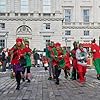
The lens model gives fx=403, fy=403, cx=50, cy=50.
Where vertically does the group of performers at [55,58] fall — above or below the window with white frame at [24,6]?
below

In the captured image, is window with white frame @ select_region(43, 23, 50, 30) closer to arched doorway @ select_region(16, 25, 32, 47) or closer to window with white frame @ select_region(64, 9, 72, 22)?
arched doorway @ select_region(16, 25, 32, 47)

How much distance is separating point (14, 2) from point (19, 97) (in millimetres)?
48082

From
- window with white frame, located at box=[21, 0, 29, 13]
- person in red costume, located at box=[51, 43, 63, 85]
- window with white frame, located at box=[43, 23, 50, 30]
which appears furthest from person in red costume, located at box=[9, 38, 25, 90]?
window with white frame, located at box=[21, 0, 29, 13]

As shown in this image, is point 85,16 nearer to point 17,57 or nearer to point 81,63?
point 81,63

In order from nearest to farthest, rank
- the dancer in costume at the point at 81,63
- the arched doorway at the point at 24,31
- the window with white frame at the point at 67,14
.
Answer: the dancer in costume at the point at 81,63, the arched doorway at the point at 24,31, the window with white frame at the point at 67,14

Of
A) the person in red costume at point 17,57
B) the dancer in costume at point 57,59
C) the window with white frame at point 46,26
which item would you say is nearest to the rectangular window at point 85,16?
the window with white frame at point 46,26

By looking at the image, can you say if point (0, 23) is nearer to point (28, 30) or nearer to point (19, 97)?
point (28, 30)

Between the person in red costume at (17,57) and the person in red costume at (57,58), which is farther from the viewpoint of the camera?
the person in red costume at (57,58)

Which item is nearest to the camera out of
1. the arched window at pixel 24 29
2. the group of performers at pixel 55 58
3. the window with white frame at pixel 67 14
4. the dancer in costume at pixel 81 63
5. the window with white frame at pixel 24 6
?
the group of performers at pixel 55 58

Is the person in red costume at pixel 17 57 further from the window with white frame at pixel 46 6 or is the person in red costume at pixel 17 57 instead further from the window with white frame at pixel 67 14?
the window with white frame at pixel 67 14

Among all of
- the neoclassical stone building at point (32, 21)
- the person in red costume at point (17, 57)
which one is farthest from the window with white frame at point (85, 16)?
the person in red costume at point (17, 57)

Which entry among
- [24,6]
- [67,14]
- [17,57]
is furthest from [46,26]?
[17,57]

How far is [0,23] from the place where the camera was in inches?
2281

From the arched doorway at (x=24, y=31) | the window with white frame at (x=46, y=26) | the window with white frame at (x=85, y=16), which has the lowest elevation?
the arched doorway at (x=24, y=31)
